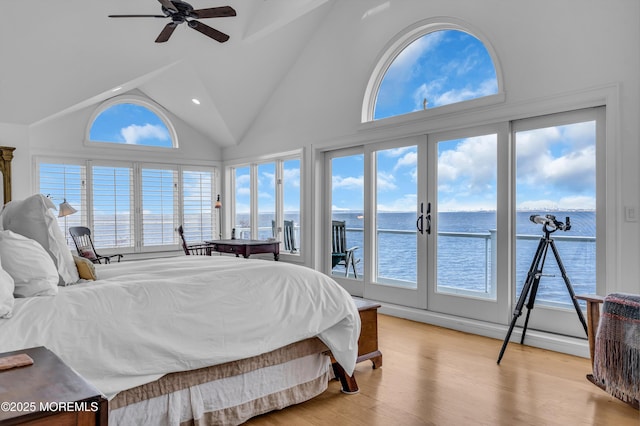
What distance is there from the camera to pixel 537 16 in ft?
11.8

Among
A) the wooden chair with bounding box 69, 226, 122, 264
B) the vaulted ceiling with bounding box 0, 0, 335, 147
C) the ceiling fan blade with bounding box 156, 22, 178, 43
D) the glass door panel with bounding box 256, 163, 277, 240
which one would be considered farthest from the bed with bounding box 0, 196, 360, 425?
the glass door panel with bounding box 256, 163, 277, 240

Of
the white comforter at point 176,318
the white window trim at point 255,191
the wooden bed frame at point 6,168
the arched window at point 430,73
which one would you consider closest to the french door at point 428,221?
the arched window at point 430,73

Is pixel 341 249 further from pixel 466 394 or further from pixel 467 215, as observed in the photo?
pixel 466 394

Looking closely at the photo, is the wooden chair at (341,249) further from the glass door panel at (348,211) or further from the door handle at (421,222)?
the door handle at (421,222)

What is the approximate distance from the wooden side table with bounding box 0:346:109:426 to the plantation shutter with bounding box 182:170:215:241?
6349 millimetres

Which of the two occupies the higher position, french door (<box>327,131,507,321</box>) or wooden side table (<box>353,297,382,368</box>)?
french door (<box>327,131,507,321</box>)

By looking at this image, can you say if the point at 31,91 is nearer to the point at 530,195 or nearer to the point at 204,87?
the point at 204,87

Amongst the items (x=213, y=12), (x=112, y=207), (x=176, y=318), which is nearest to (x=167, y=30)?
(x=213, y=12)

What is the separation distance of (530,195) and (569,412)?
76.0 inches

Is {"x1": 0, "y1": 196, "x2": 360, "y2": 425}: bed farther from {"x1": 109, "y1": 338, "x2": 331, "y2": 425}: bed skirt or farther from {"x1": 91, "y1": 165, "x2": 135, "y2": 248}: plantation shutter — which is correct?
{"x1": 91, "y1": 165, "x2": 135, "y2": 248}: plantation shutter

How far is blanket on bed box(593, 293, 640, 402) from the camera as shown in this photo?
229 cm

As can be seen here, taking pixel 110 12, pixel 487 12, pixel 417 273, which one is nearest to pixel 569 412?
pixel 417 273

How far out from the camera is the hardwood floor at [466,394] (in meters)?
2.33

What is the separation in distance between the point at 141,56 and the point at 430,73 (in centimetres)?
338
